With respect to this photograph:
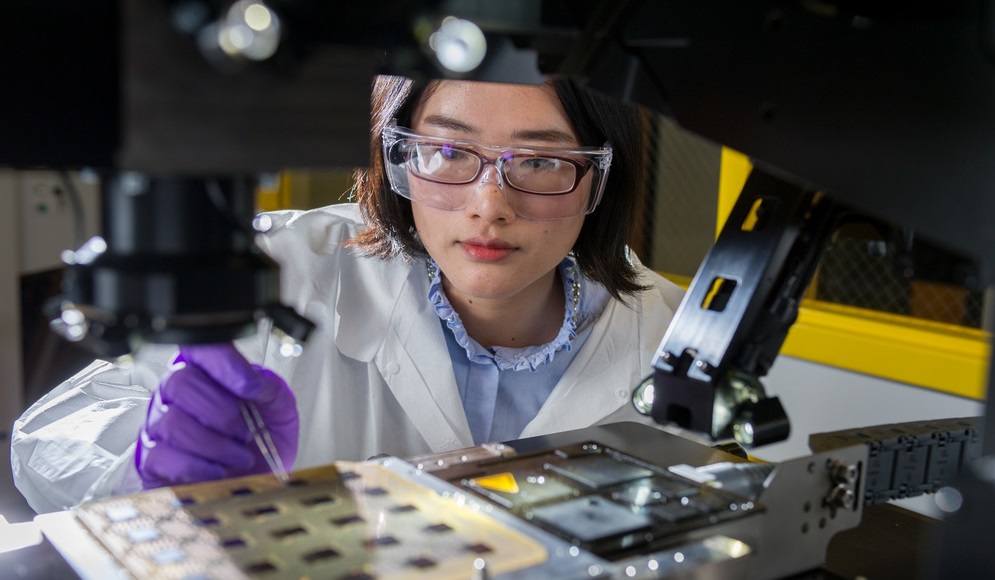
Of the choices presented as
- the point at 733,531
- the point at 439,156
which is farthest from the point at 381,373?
the point at 733,531

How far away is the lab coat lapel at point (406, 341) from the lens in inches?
68.1

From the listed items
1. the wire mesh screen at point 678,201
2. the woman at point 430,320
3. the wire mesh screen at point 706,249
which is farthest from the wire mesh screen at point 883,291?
the woman at point 430,320

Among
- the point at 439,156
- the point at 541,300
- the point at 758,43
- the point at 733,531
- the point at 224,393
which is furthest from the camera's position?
the point at 541,300

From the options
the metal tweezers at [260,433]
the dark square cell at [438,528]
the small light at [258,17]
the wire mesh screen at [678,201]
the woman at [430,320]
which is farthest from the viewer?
the wire mesh screen at [678,201]

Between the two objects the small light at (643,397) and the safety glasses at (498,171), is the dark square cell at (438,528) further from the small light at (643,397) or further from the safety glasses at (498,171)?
the safety glasses at (498,171)

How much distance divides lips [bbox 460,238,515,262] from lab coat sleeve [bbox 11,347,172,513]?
60cm

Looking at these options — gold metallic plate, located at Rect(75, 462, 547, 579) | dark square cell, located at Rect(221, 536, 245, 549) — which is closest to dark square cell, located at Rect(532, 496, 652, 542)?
gold metallic plate, located at Rect(75, 462, 547, 579)

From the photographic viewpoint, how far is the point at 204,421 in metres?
1.15

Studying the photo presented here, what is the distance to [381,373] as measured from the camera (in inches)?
70.8

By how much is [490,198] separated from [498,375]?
17.9 inches

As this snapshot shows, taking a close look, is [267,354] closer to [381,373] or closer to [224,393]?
[381,373]

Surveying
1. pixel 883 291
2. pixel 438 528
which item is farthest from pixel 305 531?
pixel 883 291

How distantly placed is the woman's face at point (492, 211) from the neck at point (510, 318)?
0.78 ft

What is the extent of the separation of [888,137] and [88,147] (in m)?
0.62
